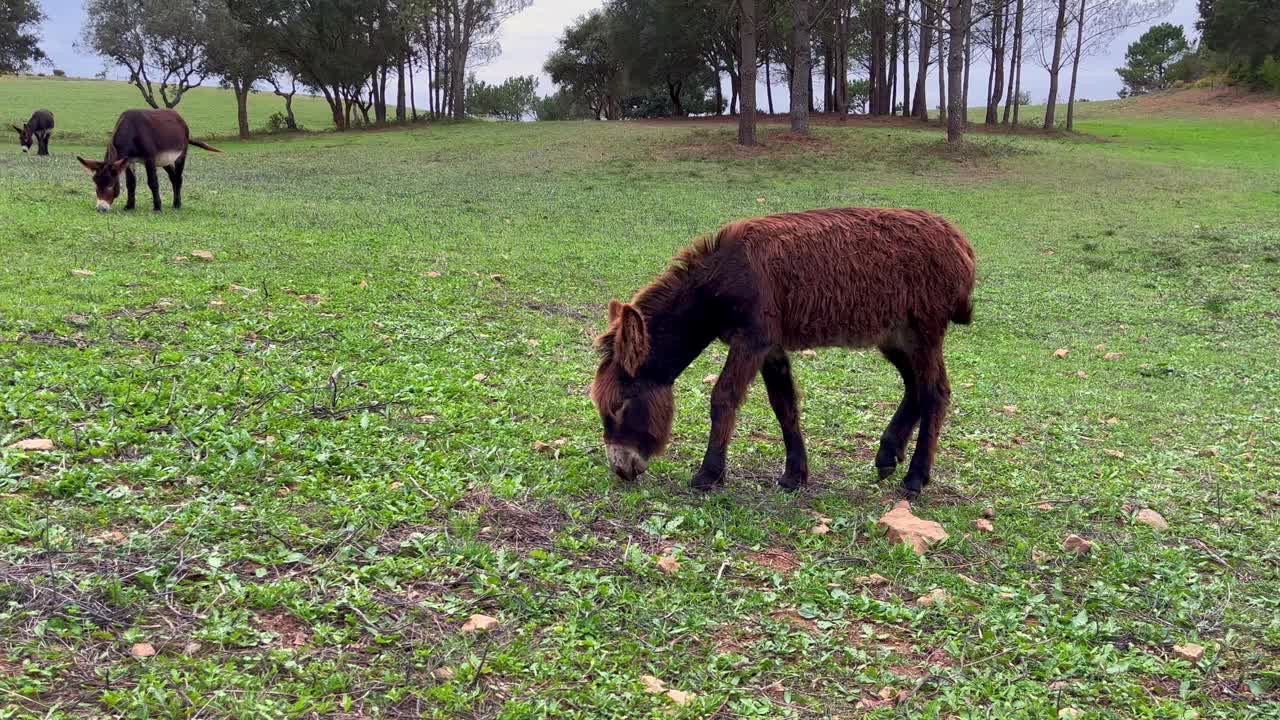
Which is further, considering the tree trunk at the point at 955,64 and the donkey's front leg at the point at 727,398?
the tree trunk at the point at 955,64

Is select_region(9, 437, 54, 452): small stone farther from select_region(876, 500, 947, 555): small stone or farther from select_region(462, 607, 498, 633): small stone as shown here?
select_region(876, 500, 947, 555): small stone

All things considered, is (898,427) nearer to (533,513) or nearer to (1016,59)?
(533,513)

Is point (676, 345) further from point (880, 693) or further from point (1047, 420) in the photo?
point (1047, 420)

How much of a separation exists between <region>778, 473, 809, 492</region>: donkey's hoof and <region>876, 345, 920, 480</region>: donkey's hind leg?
730 millimetres

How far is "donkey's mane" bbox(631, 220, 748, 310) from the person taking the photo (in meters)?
→ 6.08

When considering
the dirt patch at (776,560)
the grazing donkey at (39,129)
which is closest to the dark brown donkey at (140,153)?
the dirt patch at (776,560)

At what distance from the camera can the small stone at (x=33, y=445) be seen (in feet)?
16.9

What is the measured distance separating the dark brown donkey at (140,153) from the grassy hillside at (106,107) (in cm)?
2669

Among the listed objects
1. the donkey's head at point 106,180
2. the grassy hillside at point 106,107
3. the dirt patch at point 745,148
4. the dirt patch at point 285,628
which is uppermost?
the grassy hillside at point 106,107

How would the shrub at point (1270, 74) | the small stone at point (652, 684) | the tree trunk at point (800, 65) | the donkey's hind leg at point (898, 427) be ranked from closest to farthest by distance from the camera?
the small stone at point (652, 684) → the donkey's hind leg at point (898, 427) → the tree trunk at point (800, 65) → the shrub at point (1270, 74)

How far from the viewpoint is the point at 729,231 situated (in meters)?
6.10

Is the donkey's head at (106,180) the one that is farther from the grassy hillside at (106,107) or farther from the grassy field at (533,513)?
the grassy hillside at (106,107)

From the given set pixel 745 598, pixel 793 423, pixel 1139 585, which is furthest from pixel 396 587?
pixel 1139 585

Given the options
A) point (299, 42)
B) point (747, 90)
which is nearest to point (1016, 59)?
point (747, 90)
